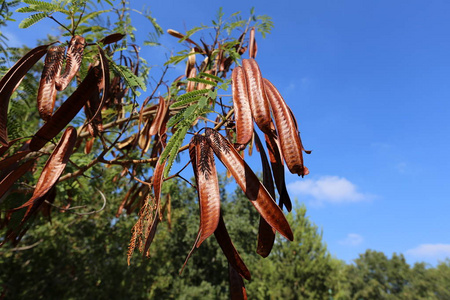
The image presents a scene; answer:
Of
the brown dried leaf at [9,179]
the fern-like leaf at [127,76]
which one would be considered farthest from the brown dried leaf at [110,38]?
the brown dried leaf at [9,179]

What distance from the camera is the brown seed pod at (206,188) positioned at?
666 mm

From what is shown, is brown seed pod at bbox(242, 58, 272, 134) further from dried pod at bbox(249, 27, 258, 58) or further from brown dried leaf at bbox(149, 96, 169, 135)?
dried pod at bbox(249, 27, 258, 58)

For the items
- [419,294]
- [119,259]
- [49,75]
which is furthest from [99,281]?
[419,294]

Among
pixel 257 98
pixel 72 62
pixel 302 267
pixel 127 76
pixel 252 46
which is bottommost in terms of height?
pixel 257 98

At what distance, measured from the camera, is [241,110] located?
82cm

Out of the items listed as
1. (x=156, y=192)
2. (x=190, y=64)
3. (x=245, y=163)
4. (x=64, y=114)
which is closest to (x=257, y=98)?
(x=245, y=163)

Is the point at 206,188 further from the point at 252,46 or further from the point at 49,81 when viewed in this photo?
the point at 252,46

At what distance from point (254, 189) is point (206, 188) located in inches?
4.9

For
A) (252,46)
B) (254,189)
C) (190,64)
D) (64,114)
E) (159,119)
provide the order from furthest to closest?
(190,64) → (252,46) → (159,119) → (64,114) → (254,189)

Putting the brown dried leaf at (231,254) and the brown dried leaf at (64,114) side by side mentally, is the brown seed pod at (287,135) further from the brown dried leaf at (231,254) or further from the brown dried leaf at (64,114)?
the brown dried leaf at (64,114)

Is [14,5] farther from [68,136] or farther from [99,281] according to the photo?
[99,281]

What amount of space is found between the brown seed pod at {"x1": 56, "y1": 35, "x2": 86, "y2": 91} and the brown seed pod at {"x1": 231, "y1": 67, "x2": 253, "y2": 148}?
57 cm

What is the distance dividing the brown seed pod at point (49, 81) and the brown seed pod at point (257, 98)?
0.66 m

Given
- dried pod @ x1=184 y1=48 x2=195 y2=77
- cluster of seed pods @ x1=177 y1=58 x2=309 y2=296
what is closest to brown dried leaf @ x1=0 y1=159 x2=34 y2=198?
cluster of seed pods @ x1=177 y1=58 x2=309 y2=296
